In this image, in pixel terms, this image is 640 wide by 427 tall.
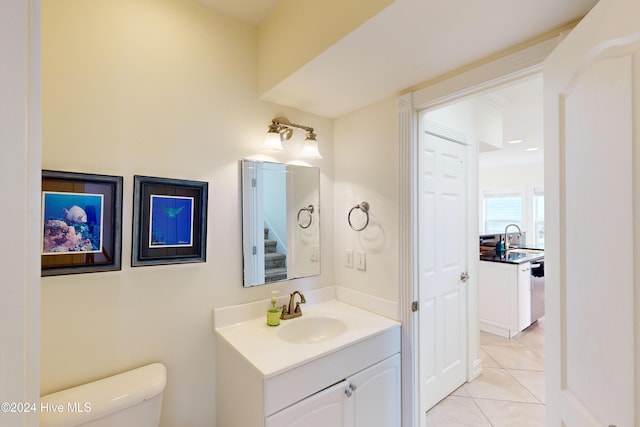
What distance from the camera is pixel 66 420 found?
41.0 inches

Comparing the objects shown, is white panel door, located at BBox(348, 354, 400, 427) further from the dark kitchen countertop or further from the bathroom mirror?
the dark kitchen countertop

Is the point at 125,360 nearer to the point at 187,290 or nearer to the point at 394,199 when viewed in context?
the point at 187,290

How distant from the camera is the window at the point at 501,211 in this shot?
631 centimetres

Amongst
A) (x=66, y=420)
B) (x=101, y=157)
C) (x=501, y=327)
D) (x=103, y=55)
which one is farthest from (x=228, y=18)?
(x=501, y=327)

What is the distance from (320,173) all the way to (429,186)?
0.81 metres

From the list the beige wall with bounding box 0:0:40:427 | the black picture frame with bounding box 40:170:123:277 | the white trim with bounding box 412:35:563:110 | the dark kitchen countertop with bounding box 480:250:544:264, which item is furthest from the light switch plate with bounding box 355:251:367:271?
the dark kitchen countertop with bounding box 480:250:544:264

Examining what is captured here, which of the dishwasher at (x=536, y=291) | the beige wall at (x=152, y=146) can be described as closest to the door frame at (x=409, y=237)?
the beige wall at (x=152, y=146)

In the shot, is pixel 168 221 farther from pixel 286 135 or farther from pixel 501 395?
pixel 501 395

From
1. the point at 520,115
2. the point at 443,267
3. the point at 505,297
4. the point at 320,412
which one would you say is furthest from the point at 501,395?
the point at 520,115

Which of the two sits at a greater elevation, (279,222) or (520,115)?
(520,115)

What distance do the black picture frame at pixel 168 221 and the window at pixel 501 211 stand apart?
6941 millimetres

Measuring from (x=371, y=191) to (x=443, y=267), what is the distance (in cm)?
89

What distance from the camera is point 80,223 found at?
3.97 ft

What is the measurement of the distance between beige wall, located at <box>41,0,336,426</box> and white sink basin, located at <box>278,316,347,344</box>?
26 centimetres
